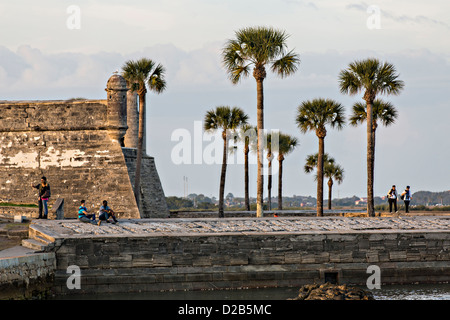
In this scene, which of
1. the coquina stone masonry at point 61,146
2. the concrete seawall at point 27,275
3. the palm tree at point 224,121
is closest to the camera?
the concrete seawall at point 27,275

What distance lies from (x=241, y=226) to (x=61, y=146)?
43.7ft

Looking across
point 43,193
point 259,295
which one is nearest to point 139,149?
point 43,193

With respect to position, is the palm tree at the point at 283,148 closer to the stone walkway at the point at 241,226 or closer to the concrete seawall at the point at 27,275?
the stone walkway at the point at 241,226

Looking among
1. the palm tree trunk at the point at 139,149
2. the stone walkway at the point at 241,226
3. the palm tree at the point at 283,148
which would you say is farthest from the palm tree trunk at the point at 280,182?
the stone walkway at the point at 241,226

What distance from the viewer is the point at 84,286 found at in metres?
22.0

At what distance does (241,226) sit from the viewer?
25.5 m

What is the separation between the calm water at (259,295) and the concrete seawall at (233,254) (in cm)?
46

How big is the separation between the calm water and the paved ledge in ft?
6.82

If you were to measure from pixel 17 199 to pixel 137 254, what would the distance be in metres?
14.1

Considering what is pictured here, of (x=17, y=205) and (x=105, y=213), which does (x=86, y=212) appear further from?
(x=17, y=205)

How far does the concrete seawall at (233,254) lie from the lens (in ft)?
73.5

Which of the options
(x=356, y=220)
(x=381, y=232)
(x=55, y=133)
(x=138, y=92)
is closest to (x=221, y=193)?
(x=138, y=92)

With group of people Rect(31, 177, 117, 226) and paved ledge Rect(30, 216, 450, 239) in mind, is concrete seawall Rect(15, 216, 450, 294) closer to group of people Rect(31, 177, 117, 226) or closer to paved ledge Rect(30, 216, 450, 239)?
paved ledge Rect(30, 216, 450, 239)

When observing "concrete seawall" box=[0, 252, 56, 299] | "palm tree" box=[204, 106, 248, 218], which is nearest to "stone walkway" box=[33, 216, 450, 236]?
"concrete seawall" box=[0, 252, 56, 299]
